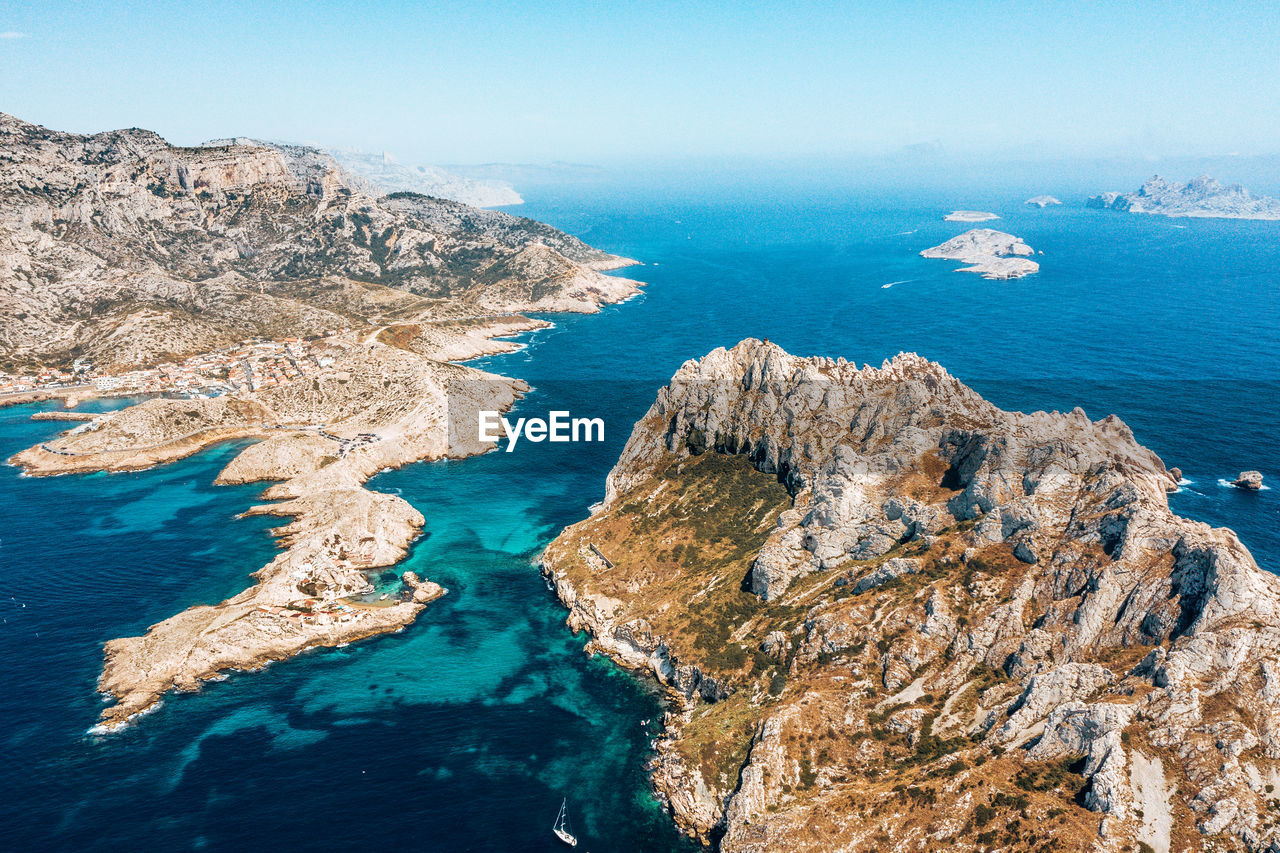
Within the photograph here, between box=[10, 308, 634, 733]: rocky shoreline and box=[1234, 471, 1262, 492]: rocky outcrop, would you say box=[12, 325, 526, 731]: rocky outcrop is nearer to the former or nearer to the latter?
box=[10, 308, 634, 733]: rocky shoreline

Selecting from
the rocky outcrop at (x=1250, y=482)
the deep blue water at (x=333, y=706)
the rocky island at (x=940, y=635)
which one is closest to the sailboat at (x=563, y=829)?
the deep blue water at (x=333, y=706)

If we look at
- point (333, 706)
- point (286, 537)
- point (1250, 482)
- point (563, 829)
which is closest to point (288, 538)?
point (286, 537)

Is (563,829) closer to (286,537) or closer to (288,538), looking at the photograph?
(288,538)

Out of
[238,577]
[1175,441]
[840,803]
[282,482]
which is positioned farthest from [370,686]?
[1175,441]

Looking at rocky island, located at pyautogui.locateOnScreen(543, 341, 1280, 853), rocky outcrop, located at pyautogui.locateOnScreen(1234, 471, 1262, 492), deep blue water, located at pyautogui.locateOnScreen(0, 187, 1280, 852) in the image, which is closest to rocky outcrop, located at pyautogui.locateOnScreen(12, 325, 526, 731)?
deep blue water, located at pyautogui.locateOnScreen(0, 187, 1280, 852)

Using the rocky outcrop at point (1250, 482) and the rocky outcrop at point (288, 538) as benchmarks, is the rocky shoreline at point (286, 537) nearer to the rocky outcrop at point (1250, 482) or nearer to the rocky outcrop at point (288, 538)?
the rocky outcrop at point (288, 538)

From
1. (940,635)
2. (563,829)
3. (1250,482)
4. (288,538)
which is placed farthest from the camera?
(1250,482)
